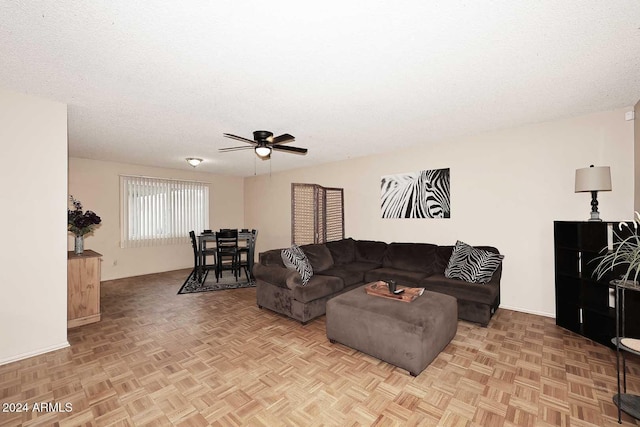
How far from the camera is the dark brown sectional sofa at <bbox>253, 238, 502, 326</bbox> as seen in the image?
3.17 meters

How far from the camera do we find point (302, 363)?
93.6 inches

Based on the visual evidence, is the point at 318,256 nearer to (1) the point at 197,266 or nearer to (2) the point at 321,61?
(2) the point at 321,61

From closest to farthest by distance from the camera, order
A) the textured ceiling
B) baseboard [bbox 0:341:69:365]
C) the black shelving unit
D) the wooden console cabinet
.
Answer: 1. the textured ceiling
2. baseboard [bbox 0:341:69:365]
3. the black shelving unit
4. the wooden console cabinet

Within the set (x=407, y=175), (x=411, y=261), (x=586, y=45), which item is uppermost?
(x=586, y=45)

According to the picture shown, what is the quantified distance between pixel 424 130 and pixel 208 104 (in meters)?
2.74

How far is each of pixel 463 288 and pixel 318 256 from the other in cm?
196

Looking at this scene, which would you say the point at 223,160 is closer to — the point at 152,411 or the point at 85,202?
the point at 85,202

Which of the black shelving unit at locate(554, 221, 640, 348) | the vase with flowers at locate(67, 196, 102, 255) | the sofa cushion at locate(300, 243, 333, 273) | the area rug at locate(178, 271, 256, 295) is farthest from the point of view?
the area rug at locate(178, 271, 256, 295)

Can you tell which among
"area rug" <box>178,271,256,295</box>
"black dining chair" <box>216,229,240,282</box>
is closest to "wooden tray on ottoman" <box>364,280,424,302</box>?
"area rug" <box>178,271,256,295</box>

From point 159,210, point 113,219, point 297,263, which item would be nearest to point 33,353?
point 297,263

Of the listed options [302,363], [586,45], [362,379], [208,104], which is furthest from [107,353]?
[586,45]

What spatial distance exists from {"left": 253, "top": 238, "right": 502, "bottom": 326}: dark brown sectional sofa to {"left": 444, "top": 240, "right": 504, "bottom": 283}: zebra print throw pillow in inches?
4.3

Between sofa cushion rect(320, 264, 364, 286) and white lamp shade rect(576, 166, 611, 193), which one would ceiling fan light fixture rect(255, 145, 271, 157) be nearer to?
sofa cushion rect(320, 264, 364, 286)

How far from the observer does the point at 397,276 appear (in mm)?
3738
